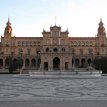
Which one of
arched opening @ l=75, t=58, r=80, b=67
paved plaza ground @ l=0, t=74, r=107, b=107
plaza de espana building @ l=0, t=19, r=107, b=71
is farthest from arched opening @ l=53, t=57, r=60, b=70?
paved plaza ground @ l=0, t=74, r=107, b=107

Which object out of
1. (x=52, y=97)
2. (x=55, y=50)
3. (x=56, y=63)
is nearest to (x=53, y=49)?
(x=55, y=50)

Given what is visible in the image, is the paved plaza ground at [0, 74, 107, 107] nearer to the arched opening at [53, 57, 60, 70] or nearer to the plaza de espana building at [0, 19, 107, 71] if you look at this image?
the plaza de espana building at [0, 19, 107, 71]

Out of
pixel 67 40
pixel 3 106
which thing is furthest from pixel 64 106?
pixel 67 40

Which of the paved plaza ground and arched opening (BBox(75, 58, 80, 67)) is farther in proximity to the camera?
arched opening (BBox(75, 58, 80, 67))

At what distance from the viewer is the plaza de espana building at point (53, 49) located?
4109 inches

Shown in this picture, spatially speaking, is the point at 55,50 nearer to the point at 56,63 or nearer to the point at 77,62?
the point at 56,63

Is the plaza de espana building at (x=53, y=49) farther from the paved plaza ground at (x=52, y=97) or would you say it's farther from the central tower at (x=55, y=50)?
the paved plaza ground at (x=52, y=97)

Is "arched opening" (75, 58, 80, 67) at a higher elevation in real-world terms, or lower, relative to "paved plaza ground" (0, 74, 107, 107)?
higher

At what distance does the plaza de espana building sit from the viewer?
104375mm

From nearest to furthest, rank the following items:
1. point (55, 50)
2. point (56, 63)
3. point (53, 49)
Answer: point (53, 49) → point (55, 50) → point (56, 63)

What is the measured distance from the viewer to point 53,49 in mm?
109062

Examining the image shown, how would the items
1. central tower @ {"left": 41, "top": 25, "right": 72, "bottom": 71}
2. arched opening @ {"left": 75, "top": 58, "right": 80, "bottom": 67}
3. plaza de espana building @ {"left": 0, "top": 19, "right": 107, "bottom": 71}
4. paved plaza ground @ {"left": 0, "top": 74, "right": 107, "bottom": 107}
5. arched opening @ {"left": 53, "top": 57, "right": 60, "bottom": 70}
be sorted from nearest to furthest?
paved plaza ground @ {"left": 0, "top": 74, "right": 107, "bottom": 107} < central tower @ {"left": 41, "top": 25, "right": 72, "bottom": 71} < plaza de espana building @ {"left": 0, "top": 19, "right": 107, "bottom": 71} < arched opening @ {"left": 53, "top": 57, "right": 60, "bottom": 70} < arched opening @ {"left": 75, "top": 58, "right": 80, "bottom": 67}

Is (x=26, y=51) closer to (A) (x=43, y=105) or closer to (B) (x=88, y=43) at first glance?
(B) (x=88, y=43)

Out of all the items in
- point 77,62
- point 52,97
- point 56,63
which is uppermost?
point 77,62
